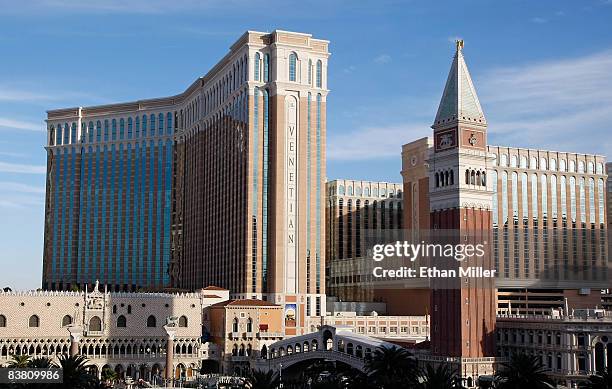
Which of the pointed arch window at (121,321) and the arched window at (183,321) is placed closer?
the pointed arch window at (121,321)

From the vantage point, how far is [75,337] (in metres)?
145

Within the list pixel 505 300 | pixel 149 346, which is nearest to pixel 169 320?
pixel 149 346

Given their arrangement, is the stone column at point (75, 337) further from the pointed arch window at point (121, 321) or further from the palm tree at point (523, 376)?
the palm tree at point (523, 376)

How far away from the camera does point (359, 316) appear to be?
180m

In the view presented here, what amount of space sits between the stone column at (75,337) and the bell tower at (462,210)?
195 feet

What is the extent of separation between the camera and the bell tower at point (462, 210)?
121125 mm

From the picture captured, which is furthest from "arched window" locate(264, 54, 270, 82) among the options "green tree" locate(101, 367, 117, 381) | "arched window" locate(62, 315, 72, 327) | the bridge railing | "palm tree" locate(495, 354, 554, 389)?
"palm tree" locate(495, 354, 554, 389)

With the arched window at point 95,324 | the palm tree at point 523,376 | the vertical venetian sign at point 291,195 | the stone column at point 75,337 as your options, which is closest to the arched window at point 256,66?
the vertical venetian sign at point 291,195

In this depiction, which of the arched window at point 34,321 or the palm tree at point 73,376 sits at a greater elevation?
the arched window at point 34,321

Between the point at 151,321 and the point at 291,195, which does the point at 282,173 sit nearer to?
the point at 291,195

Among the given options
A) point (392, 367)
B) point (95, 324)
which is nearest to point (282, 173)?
point (95, 324)

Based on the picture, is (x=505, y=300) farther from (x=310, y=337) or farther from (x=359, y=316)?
(x=310, y=337)

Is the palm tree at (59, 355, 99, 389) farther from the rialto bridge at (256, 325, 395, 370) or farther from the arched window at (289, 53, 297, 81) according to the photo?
the arched window at (289, 53, 297, 81)

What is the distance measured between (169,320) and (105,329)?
11.5m
